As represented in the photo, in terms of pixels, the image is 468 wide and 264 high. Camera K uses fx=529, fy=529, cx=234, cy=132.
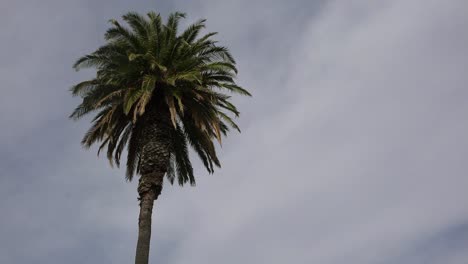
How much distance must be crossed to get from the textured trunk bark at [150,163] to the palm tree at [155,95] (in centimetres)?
4

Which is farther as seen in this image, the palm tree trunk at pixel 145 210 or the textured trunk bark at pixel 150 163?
the textured trunk bark at pixel 150 163

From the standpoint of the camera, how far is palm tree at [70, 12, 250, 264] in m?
22.2

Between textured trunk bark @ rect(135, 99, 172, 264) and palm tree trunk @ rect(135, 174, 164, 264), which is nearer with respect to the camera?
palm tree trunk @ rect(135, 174, 164, 264)

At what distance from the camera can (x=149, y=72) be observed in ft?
76.5

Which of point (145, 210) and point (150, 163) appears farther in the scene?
point (150, 163)

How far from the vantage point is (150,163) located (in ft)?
70.9

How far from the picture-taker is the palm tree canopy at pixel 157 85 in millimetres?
22969

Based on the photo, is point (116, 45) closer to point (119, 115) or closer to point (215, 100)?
point (119, 115)

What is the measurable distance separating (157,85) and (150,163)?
3732 mm

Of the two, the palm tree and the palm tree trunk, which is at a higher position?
the palm tree

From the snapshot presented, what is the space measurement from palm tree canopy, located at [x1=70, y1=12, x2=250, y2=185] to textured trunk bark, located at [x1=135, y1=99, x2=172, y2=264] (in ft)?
1.50

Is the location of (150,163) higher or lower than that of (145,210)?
higher

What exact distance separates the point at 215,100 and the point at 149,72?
10.4 feet

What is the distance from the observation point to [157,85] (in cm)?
2330
